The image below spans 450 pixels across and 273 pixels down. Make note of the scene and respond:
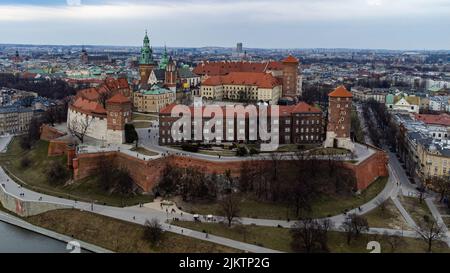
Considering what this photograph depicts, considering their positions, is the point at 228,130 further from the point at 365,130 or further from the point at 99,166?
the point at 365,130

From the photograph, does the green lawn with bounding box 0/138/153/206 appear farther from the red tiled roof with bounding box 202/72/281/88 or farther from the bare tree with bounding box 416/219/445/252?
the red tiled roof with bounding box 202/72/281/88

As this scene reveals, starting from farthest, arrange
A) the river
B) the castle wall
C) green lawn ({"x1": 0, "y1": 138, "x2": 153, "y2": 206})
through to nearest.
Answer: the castle wall < green lawn ({"x1": 0, "y1": 138, "x2": 153, "y2": 206}) < the river

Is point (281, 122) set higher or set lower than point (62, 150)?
higher

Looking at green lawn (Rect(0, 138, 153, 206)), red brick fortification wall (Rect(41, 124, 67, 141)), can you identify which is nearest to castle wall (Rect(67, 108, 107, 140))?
red brick fortification wall (Rect(41, 124, 67, 141))

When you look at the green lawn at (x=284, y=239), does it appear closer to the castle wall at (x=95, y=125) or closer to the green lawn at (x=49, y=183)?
the green lawn at (x=49, y=183)

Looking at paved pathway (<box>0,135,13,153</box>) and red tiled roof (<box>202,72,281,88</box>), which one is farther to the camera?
red tiled roof (<box>202,72,281,88</box>)
